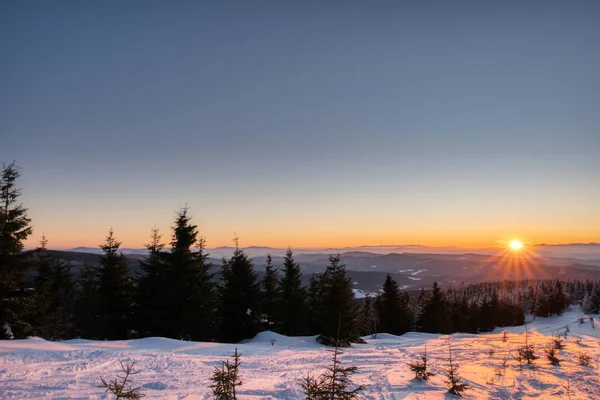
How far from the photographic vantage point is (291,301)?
107 ft

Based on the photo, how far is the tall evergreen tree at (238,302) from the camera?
86.3 ft

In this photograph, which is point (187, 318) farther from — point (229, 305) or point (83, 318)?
point (83, 318)

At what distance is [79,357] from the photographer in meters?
11.2

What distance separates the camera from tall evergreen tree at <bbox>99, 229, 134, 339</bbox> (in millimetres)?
22406

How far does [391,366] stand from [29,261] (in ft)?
64.9

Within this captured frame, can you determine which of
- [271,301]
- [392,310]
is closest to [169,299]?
[271,301]

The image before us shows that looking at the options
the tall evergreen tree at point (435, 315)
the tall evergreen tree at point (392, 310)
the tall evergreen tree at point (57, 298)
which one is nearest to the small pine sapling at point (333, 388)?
the tall evergreen tree at point (57, 298)

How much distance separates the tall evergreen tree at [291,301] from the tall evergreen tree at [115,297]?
14182 mm

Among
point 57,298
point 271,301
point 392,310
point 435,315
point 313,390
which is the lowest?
point 435,315

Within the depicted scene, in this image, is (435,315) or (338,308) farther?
(435,315)

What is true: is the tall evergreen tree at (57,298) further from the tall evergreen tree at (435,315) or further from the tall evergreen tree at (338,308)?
the tall evergreen tree at (435,315)

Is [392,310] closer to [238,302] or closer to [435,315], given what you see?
[435,315]

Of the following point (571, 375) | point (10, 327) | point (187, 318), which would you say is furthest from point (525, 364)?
point (10, 327)

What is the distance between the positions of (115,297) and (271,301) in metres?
13.1
